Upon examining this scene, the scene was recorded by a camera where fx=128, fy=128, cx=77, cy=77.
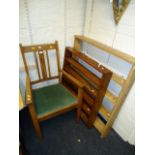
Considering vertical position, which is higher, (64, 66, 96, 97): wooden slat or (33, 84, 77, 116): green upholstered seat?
(64, 66, 96, 97): wooden slat

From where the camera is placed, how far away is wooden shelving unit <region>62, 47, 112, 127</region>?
1271 mm

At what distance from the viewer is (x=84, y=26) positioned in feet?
5.33

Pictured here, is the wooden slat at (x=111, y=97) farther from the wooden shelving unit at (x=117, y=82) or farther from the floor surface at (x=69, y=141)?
the floor surface at (x=69, y=141)

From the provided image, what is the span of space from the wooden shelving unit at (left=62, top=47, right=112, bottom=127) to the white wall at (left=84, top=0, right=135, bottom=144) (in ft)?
0.74

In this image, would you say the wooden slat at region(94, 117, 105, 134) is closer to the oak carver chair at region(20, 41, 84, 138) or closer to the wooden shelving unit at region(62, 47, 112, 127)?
the wooden shelving unit at region(62, 47, 112, 127)

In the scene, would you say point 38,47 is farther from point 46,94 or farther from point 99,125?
point 99,125

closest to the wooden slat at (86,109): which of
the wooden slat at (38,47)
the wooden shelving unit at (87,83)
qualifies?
the wooden shelving unit at (87,83)

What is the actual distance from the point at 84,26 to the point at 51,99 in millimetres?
992

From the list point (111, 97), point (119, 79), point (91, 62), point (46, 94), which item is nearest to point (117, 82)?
point (119, 79)

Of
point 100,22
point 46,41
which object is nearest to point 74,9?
point 100,22

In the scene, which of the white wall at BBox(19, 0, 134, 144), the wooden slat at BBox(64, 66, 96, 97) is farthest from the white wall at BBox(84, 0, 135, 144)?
the wooden slat at BBox(64, 66, 96, 97)

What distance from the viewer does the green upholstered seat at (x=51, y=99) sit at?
1292 mm
